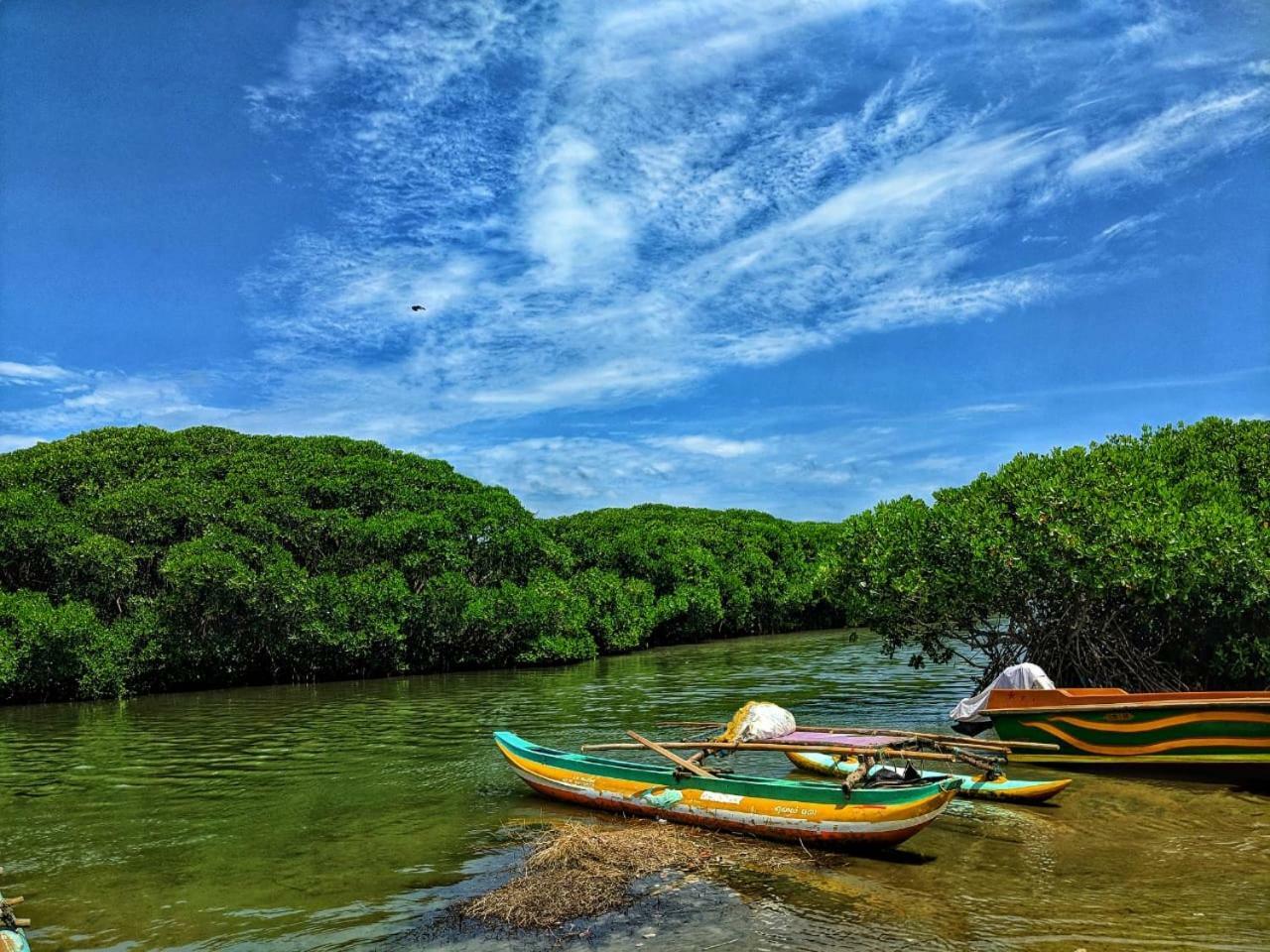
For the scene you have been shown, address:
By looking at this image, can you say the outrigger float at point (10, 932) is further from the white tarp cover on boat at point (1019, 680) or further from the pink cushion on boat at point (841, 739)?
the white tarp cover on boat at point (1019, 680)

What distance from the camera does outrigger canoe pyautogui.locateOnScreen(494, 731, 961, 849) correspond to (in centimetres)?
980

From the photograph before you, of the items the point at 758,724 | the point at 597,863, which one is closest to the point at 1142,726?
the point at 758,724

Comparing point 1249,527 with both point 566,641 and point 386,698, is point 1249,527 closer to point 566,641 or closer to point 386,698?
point 386,698

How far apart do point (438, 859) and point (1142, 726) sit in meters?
9.98

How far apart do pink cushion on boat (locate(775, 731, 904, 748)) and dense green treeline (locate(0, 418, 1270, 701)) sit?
553 cm

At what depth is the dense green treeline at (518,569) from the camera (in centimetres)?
1644

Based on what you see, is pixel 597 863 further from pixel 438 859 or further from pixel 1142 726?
pixel 1142 726

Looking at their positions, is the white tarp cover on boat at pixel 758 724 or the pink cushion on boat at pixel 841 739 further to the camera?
the white tarp cover on boat at pixel 758 724

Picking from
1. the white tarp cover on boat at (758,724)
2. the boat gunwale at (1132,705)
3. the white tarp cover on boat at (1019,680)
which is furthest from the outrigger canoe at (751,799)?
the white tarp cover on boat at (1019,680)

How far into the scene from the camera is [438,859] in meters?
11.0

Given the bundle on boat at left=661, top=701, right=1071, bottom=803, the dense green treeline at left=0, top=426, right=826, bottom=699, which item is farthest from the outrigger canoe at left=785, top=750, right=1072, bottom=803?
the dense green treeline at left=0, top=426, right=826, bottom=699

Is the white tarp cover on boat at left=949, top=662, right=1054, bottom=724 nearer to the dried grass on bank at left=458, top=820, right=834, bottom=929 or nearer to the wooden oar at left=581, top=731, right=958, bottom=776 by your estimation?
the wooden oar at left=581, top=731, right=958, bottom=776

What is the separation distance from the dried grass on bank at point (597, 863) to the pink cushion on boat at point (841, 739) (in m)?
2.15

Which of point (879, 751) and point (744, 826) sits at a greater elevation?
point (879, 751)
